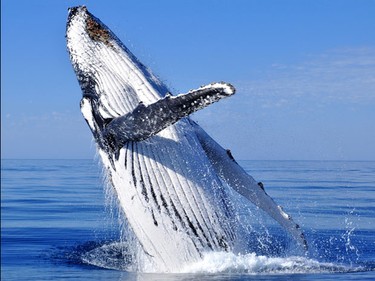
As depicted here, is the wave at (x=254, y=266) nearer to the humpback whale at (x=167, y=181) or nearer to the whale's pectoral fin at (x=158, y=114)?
the humpback whale at (x=167, y=181)

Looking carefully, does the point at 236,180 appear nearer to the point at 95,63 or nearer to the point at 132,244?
the point at 132,244

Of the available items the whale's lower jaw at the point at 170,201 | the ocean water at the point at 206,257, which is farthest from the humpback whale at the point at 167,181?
the ocean water at the point at 206,257

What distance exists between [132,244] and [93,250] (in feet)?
4.71

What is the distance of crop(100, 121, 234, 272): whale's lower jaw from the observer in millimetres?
9242

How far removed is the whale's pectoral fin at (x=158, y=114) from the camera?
7.64 metres

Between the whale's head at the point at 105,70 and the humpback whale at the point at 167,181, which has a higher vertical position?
the whale's head at the point at 105,70

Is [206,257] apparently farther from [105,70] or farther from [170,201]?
[105,70]

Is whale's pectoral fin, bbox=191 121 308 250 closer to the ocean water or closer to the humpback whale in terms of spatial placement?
the humpback whale

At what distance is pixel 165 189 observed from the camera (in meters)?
9.23

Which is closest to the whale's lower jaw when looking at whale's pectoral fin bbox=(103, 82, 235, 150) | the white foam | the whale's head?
the white foam

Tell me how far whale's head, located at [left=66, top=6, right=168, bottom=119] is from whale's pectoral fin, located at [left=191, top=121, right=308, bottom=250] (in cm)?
97

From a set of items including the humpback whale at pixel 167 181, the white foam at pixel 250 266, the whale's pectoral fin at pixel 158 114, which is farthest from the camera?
the humpback whale at pixel 167 181

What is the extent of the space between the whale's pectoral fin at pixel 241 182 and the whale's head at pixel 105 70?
966 mm

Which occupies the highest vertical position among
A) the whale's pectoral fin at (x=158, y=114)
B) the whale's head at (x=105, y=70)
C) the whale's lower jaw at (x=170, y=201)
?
the whale's head at (x=105, y=70)
